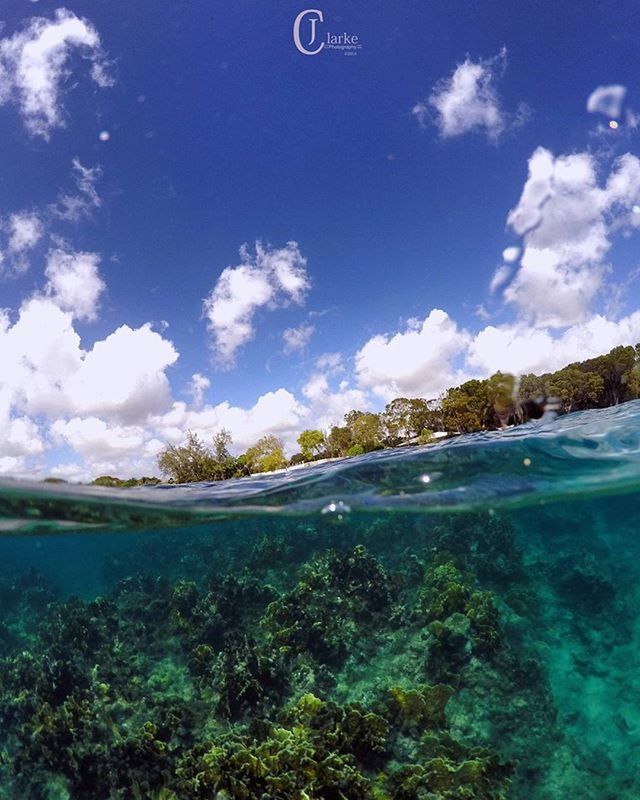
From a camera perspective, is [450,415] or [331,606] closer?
[331,606]

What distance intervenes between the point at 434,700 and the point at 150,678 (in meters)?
6.68

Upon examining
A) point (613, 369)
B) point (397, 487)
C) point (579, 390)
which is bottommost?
point (397, 487)

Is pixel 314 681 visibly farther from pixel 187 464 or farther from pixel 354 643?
pixel 187 464

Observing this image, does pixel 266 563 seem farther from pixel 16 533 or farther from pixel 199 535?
pixel 16 533

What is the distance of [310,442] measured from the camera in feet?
190

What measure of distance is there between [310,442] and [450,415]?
76.5 ft

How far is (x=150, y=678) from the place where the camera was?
10.1 meters

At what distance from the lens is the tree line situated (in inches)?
953

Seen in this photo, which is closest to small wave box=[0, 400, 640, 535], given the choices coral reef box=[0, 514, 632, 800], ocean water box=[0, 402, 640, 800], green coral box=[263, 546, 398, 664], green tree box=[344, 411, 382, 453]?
ocean water box=[0, 402, 640, 800]

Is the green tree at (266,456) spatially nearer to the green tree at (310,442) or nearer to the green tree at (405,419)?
the green tree at (310,442)

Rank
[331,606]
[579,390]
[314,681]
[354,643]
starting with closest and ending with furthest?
[314,681] → [354,643] → [331,606] → [579,390]

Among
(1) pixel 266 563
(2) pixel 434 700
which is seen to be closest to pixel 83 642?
(1) pixel 266 563

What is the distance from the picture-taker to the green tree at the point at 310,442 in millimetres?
57438

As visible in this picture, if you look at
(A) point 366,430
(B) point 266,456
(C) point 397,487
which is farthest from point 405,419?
(C) point 397,487
